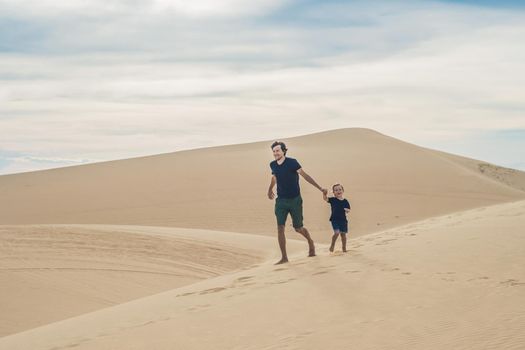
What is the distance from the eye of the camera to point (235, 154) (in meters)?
41.1

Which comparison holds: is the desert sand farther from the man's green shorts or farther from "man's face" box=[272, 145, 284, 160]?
"man's face" box=[272, 145, 284, 160]

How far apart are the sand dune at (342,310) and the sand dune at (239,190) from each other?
12944 millimetres

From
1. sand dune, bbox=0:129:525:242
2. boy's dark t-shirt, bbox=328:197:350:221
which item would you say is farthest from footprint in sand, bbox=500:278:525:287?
sand dune, bbox=0:129:525:242

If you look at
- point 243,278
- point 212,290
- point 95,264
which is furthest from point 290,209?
point 95,264

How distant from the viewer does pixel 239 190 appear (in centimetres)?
2930

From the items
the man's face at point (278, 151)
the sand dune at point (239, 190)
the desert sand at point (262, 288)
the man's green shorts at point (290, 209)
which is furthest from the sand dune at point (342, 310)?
the sand dune at point (239, 190)

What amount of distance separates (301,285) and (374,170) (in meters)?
27.2

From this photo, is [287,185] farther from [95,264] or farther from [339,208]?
[95,264]

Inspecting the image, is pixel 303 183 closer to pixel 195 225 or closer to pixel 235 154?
pixel 195 225

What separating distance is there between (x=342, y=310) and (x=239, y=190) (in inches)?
949

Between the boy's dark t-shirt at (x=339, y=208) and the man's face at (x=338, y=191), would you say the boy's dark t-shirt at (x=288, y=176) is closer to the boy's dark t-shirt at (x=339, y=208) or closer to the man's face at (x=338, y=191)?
the man's face at (x=338, y=191)

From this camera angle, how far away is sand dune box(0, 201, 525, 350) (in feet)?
14.7

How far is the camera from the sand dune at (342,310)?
448 cm

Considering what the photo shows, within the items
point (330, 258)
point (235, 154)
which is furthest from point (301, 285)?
point (235, 154)
